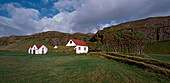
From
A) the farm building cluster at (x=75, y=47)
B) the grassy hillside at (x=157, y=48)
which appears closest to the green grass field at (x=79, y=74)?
the farm building cluster at (x=75, y=47)

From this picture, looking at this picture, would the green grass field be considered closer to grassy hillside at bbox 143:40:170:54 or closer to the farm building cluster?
the farm building cluster

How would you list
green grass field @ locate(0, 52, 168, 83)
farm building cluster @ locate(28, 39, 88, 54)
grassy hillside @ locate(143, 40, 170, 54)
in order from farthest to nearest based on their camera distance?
grassy hillside @ locate(143, 40, 170, 54)
farm building cluster @ locate(28, 39, 88, 54)
green grass field @ locate(0, 52, 168, 83)

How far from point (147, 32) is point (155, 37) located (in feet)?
18.7

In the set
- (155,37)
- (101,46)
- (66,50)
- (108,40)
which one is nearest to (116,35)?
(108,40)

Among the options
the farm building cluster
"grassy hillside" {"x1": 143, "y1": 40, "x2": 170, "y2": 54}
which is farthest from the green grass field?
"grassy hillside" {"x1": 143, "y1": 40, "x2": 170, "y2": 54}

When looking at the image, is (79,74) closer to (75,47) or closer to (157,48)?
(75,47)

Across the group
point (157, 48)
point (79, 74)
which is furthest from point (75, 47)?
point (157, 48)

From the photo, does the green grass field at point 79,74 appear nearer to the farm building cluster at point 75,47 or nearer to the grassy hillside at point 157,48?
the farm building cluster at point 75,47

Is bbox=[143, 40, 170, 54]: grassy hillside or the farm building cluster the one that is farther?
bbox=[143, 40, 170, 54]: grassy hillside

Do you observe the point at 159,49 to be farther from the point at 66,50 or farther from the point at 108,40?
the point at 66,50

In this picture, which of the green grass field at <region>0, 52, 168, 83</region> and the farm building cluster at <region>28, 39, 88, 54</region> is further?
the farm building cluster at <region>28, 39, 88, 54</region>

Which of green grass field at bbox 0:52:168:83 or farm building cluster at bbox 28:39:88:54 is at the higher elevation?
farm building cluster at bbox 28:39:88:54

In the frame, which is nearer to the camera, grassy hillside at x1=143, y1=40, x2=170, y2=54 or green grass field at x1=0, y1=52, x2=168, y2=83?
green grass field at x1=0, y1=52, x2=168, y2=83

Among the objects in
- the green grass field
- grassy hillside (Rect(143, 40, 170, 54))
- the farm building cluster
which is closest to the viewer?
the green grass field
